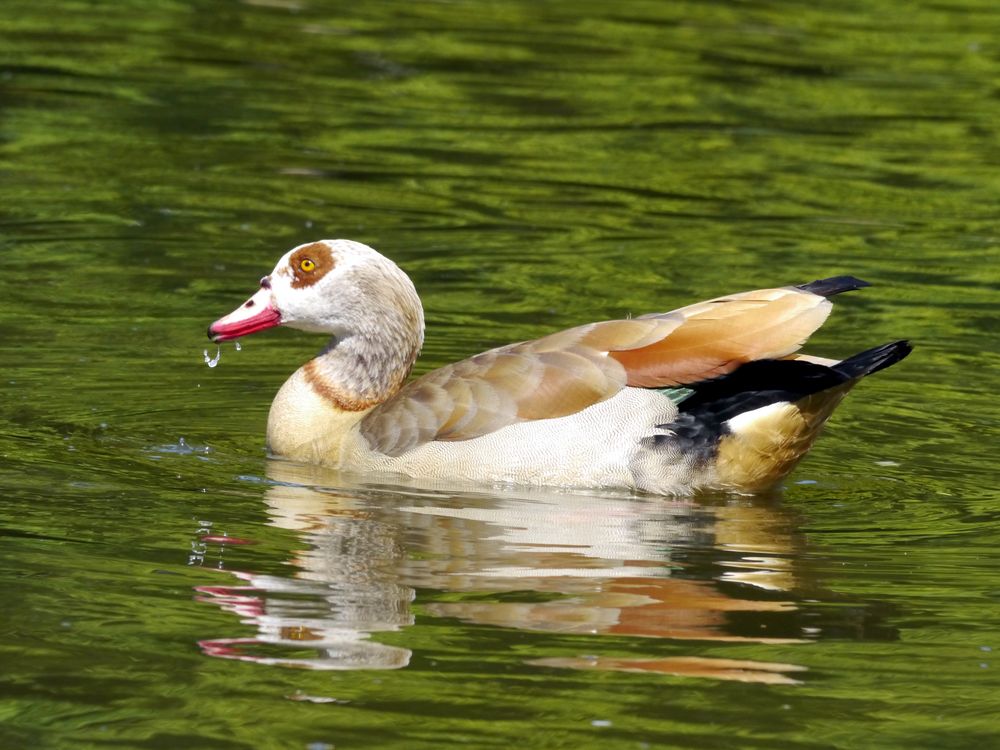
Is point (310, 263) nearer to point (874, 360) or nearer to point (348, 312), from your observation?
point (348, 312)

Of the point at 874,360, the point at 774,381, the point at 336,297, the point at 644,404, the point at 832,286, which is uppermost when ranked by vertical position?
the point at 832,286

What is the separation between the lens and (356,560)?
302 inches

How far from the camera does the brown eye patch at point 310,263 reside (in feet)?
31.0

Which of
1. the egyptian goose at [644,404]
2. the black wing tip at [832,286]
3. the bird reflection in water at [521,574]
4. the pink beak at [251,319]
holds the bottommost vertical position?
the bird reflection in water at [521,574]

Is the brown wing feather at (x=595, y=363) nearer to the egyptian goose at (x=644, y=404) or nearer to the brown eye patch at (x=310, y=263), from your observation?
the egyptian goose at (x=644, y=404)

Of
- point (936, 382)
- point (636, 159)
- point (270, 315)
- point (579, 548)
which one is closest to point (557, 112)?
point (636, 159)

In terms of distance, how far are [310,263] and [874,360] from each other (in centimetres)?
268

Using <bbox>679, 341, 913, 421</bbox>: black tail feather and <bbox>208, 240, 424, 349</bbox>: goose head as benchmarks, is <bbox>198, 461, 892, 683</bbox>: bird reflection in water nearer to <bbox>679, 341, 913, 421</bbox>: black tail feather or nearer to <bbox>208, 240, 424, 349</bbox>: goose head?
<bbox>679, 341, 913, 421</bbox>: black tail feather

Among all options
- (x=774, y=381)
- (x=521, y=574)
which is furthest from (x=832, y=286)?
(x=521, y=574)

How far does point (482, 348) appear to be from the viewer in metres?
11.5

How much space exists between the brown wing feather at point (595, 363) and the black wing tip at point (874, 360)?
243mm

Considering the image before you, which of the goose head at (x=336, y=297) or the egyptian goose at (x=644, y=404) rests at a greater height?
the goose head at (x=336, y=297)

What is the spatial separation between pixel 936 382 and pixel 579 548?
143 inches

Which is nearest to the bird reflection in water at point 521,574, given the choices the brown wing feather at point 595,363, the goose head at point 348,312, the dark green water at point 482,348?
the dark green water at point 482,348
